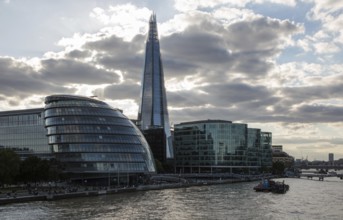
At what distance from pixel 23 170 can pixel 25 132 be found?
135 feet

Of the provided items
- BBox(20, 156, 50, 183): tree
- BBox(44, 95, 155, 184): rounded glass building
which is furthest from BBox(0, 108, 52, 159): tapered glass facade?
BBox(20, 156, 50, 183): tree

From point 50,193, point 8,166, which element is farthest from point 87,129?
point 50,193

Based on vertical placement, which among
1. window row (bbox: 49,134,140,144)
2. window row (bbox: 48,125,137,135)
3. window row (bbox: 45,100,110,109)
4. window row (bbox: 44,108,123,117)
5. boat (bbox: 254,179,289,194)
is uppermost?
window row (bbox: 45,100,110,109)

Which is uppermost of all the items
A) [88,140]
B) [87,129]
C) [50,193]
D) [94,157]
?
[87,129]

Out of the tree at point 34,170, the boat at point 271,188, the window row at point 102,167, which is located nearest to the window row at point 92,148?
the window row at point 102,167

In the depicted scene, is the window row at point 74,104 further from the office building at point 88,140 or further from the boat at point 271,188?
the boat at point 271,188

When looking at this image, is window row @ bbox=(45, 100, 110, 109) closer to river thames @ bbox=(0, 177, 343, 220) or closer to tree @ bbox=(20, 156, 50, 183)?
tree @ bbox=(20, 156, 50, 183)

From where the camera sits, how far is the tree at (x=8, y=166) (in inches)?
3686

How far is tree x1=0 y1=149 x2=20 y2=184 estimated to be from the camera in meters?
93.6

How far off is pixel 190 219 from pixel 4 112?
4136 inches

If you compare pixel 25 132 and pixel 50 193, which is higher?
pixel 25 132

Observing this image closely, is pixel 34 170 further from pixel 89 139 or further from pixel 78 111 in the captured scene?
pixel 78 111

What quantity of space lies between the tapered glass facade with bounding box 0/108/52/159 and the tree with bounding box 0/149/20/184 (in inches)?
1401

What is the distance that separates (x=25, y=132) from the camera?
14700 centimetres
